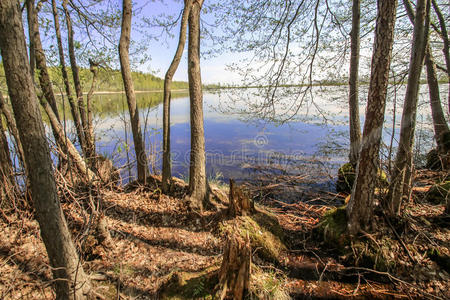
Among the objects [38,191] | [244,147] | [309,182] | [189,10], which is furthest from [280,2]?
[244,147]

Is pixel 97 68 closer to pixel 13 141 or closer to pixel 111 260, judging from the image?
pixel 13 141

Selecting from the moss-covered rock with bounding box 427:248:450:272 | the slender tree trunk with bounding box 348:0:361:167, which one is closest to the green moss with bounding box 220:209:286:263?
the moss-covered rock with bounding box 427:248:450:272

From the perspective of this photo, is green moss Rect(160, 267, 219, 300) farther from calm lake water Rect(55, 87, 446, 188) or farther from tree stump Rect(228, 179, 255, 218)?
calm lake water Rect(55, 87, 446, 188)

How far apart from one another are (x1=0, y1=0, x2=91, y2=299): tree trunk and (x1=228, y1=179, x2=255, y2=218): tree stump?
2.44 meters

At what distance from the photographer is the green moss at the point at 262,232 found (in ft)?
11.2

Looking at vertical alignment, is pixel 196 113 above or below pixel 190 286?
above

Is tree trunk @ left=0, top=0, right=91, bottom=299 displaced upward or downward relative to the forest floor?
upward

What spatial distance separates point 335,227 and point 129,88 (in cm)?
541

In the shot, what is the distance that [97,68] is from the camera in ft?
21.1

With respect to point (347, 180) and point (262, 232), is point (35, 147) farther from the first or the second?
point (347, 180)

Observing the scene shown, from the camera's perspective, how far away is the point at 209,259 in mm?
3176

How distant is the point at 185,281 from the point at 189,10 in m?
4.70

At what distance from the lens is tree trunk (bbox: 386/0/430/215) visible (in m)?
3.01

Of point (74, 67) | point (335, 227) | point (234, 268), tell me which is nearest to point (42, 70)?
point (74, 67)
